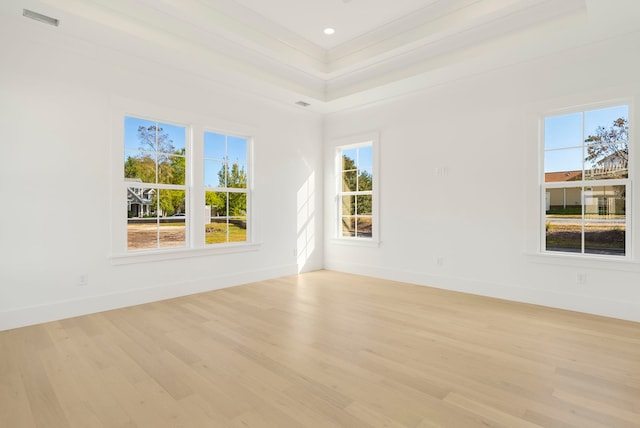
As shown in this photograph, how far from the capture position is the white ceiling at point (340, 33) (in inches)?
132

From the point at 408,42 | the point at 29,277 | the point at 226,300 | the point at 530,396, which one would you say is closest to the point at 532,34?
the point at 408,42

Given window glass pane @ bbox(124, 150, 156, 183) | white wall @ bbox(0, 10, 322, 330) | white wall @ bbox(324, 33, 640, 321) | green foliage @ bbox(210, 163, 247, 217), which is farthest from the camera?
green foliage @ bbox(210, 163, 247, 217)

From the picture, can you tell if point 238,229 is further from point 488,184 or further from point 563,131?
point 563,131

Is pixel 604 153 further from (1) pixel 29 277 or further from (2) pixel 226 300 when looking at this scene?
(1) pixel 29 277

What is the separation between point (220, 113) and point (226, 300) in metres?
2.62

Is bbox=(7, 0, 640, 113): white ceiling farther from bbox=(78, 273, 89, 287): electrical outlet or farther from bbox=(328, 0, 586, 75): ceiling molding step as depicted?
bbox=(78, 273, 89, 287): electrical outlet

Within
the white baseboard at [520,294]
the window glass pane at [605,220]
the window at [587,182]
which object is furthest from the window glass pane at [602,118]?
the white baseboard at [520,294]

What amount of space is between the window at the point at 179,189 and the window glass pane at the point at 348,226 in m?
1.78

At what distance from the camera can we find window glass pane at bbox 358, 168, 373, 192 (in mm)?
5855

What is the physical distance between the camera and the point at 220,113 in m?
4.88

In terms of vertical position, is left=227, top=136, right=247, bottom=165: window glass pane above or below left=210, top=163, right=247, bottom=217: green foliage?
above

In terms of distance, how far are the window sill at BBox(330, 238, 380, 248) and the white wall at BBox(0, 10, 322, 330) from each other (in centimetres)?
227

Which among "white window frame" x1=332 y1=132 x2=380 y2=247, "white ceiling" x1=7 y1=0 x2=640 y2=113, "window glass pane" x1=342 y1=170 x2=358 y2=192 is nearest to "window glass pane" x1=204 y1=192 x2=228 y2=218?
"white ceiling" x1=7 y1=0 x2=640 y2=113

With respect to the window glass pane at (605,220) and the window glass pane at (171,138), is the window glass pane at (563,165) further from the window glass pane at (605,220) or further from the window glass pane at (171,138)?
the window glass pane at (171,138)
